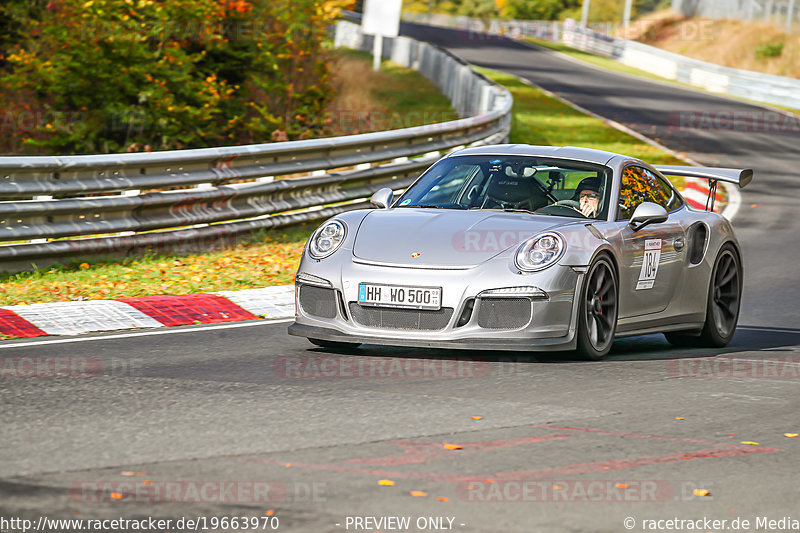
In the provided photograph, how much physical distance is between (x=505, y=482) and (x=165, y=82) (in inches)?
675

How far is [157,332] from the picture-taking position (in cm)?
835

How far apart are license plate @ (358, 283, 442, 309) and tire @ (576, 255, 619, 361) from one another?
0.90 m

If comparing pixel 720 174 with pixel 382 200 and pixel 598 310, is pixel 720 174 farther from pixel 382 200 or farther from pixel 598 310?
pixel 382 200

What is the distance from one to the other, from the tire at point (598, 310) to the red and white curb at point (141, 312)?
263cm

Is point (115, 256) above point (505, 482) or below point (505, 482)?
below

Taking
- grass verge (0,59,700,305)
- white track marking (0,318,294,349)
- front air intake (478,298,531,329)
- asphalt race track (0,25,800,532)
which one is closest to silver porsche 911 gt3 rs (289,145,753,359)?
front air intake (478,298,531,329)

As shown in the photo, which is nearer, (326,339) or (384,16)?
(326,339)

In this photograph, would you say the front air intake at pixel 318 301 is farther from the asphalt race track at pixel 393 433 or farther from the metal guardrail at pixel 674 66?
the metal guardrail at pixel 674 66

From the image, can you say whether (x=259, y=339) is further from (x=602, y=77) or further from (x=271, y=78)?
(x=602, y=77)

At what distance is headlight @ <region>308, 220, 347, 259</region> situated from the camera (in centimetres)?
775

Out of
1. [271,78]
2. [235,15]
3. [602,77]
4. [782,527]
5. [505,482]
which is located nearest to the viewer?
[782,527]

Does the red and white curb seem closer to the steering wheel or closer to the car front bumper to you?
the car front bumper

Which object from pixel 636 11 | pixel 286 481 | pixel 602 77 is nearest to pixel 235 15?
pixel 286 481

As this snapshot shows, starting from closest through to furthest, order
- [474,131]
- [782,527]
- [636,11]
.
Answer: [782,527]
[474,131]
[636,11]
